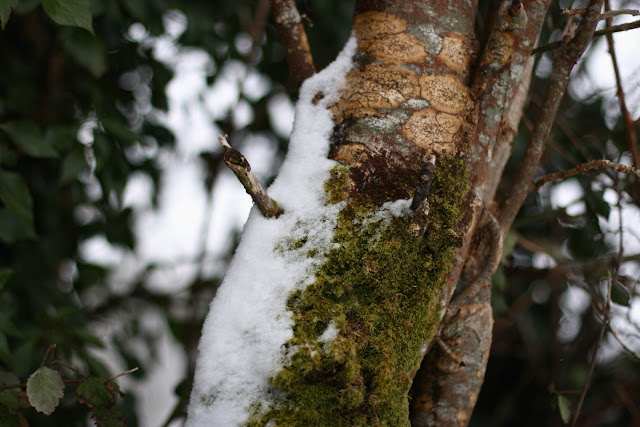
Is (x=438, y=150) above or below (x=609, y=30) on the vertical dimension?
below

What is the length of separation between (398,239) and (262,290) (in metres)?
0.22

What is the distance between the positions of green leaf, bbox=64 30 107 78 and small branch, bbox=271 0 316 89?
0.67 metres

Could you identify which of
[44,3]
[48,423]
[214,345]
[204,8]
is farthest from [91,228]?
[214,345]

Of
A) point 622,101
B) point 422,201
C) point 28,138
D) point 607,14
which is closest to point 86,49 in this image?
point 28,138

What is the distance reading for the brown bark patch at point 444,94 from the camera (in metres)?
0.83

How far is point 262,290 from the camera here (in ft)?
2.43

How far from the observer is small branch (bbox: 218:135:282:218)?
693 mm

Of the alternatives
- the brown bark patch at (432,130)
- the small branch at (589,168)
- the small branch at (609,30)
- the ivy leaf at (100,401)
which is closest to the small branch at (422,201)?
the brown bark patch at (432,130)

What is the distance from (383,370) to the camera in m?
0.68

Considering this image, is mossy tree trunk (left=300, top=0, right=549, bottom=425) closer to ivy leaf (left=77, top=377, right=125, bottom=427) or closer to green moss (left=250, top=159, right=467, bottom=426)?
green moss (left=250, top=159, right=467, bottom=426)

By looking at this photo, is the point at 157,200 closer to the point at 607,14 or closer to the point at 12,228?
the point at 12,228

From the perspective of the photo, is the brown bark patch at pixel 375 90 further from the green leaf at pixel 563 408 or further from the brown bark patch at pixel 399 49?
the green leaf at pixel 563 408

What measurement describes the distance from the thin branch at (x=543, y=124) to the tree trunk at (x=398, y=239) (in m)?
0.05

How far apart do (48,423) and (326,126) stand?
1.37m
